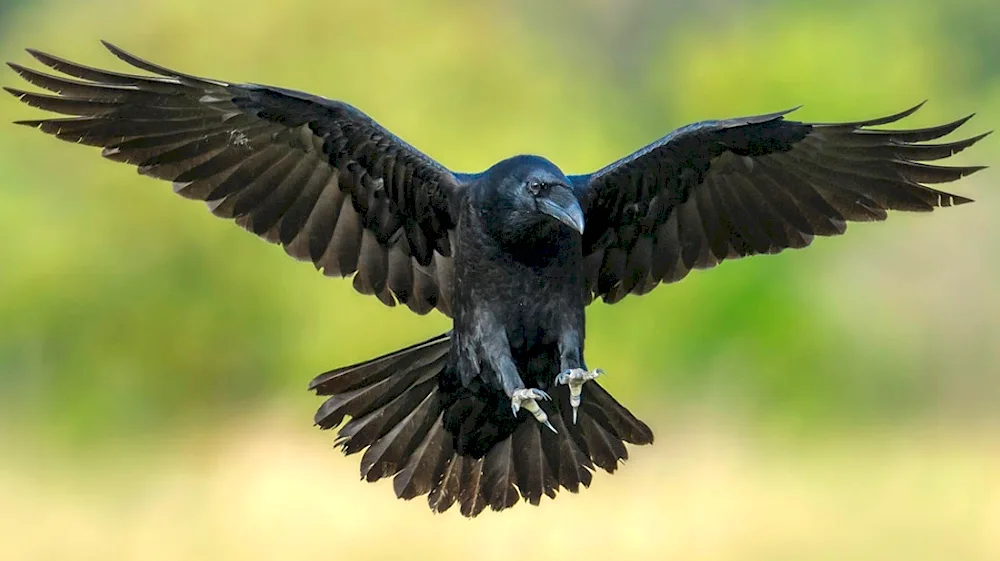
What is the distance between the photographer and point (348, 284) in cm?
1980

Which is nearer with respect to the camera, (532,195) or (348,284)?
(532,195)

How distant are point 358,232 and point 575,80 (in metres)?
19.6

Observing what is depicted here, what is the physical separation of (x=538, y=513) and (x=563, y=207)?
6313mm

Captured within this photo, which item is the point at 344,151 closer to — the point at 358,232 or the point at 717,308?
the point at 358,232

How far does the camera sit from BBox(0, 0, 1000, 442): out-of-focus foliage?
19047mm

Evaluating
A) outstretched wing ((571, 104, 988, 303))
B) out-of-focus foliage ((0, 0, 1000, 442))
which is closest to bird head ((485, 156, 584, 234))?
outstretched wing ((571, 104, 988, 303))

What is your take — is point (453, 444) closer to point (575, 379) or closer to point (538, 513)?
point (575, 379)

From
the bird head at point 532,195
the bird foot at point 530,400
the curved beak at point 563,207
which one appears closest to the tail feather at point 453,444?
the bird foot at point 530,400

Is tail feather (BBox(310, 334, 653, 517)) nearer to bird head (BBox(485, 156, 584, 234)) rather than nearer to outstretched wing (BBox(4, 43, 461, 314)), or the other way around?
outstretched wing (BBox(4, 43, 461, 314))

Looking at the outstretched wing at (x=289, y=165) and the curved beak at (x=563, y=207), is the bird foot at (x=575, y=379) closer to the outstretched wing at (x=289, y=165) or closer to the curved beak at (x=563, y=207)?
the curved beak at (x=563, y=207)

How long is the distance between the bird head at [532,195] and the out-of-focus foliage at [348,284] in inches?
462

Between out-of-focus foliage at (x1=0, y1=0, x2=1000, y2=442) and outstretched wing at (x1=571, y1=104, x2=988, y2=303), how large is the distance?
10.6m

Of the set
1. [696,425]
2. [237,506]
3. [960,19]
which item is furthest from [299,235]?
[960,19]

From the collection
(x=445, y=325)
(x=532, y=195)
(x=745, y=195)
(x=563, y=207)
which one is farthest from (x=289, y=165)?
(x=445, y=325)
